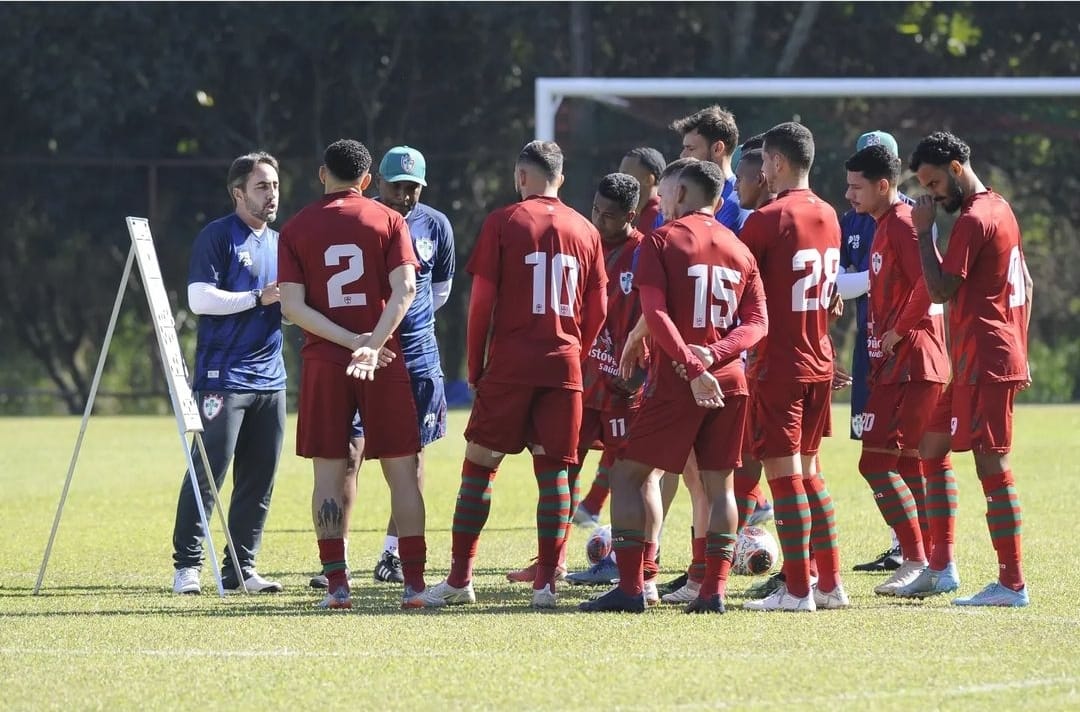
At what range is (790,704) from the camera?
579 centimetres

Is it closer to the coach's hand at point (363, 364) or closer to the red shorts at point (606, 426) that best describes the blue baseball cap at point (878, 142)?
the red shorts at point (606, 426)

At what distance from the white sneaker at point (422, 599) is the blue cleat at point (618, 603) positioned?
721 millimetres

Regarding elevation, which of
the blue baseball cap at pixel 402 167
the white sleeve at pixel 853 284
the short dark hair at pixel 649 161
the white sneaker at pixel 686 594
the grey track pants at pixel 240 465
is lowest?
the white sneaker at pixel 686 594

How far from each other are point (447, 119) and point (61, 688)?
2455 cm

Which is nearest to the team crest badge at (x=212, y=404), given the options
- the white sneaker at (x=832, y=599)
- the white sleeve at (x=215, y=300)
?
the white sleeve at (x=215, y=300)

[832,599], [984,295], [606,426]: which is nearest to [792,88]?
[606,426]

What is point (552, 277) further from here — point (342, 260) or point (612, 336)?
point (612, 336)

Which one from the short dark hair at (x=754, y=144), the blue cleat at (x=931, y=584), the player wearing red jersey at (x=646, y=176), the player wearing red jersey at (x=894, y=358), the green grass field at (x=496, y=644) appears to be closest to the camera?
the green grass field at (x=496, y=644)

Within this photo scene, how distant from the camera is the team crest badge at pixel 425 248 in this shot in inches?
365

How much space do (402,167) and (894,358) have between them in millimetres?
2760

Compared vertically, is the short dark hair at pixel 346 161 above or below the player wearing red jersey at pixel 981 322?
above

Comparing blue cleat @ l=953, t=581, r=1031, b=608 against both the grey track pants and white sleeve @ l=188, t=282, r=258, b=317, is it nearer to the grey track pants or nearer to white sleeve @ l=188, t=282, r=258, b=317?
the grey track pants

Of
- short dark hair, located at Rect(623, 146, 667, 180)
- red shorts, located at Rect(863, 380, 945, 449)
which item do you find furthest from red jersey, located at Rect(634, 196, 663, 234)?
red shorts, located at Rect(863, 380, 945, 449)

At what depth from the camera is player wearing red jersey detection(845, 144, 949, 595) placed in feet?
28.8
